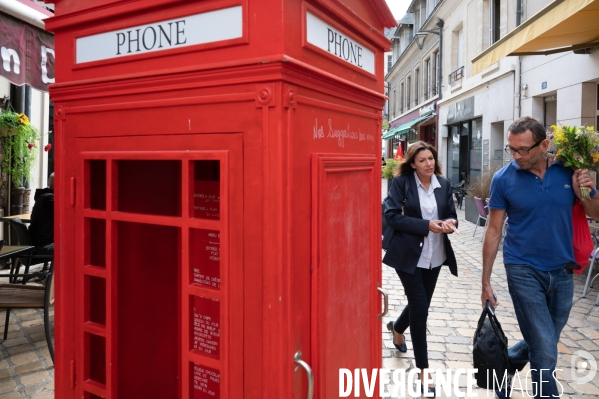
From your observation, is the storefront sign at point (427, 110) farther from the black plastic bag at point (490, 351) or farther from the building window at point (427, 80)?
the black plastic bag at point (490, 351)

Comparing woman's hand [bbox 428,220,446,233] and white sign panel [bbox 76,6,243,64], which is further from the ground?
white sign panel [bbox 76,6,243,64]

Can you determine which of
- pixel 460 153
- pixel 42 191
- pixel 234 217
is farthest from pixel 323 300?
pixel 460 153

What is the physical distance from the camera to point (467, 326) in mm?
4957

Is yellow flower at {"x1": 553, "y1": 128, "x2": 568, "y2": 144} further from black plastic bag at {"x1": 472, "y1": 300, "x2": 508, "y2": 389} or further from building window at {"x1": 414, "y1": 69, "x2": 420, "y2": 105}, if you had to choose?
building window at {"x1": 414, "y1": 69, "x2": 420, "y2": 105}

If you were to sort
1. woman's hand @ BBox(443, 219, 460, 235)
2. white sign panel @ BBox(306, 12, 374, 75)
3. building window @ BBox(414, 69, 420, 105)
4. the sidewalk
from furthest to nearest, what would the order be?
building window @ BBox(414, 69, 420, 105)
the sidewalk
woman's hand @ BBox(443, 219, 460, 235)
white sign panel @ BBox(306, 12, 374, 75)

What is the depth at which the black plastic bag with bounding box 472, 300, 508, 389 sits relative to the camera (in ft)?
10.0

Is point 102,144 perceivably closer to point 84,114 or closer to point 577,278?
point 84,114

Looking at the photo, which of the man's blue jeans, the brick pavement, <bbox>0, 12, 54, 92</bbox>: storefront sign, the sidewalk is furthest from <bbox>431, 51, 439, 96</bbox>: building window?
the brick pavement

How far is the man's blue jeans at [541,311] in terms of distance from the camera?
115 inches

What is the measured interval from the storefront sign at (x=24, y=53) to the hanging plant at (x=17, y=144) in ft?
9.78

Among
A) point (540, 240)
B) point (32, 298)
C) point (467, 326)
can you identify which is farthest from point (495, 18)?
point (32, 298)

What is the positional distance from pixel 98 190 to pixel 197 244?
1.46 ft

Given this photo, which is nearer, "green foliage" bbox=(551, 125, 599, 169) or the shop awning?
"green foliage" bbox=(551, 125, 599, 169)

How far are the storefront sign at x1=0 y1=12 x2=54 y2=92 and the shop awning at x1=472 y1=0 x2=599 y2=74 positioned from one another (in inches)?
236
